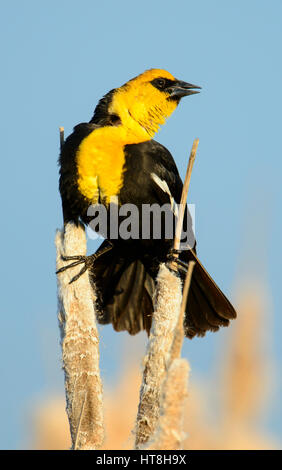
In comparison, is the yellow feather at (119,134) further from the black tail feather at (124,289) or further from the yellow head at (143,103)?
the black tail feather at (124,289)

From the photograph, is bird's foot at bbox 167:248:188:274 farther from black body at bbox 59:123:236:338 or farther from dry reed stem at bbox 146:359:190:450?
dry reed stem at bbox 146:359:190:450

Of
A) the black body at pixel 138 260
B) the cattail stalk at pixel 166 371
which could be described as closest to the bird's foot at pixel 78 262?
the black body at pixel 138 260

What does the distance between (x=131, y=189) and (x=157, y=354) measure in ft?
4.58

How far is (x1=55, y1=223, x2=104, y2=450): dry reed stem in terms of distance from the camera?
210cm

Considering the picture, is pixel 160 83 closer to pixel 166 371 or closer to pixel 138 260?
pixel 138 260

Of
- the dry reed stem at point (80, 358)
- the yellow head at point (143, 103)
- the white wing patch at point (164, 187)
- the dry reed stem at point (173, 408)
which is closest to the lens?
the dry reed stem at point (173, 408)

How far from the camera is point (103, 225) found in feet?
11.2

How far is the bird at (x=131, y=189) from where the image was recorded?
327cm

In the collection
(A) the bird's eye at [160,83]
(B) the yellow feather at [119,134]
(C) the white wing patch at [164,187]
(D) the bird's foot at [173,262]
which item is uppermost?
(A) the bird's eye at [160,83]

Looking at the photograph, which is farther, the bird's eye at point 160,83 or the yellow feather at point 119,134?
the bird's eye at point 160,83

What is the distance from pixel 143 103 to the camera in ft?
12.1

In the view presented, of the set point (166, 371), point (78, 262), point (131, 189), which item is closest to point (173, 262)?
point (78, 262)

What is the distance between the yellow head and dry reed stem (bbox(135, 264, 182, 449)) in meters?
1.39
